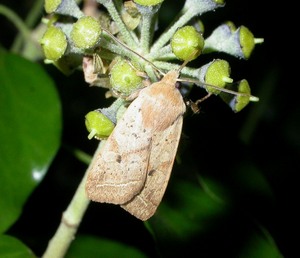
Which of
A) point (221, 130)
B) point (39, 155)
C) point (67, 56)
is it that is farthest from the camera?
point (221, 130)

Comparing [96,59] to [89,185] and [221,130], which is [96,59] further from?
[221,130]

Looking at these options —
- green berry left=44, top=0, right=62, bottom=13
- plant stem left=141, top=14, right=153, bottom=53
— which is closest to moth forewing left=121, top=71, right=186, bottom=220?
plant stem left=141, top=14, right=153, bottom=53

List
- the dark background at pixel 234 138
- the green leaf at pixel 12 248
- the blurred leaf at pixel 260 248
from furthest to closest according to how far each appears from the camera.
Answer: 1. the dark background at pixel 234 138
2. the blurred leaf at pixel 260 248
3. the green leaf at pixel 12 248

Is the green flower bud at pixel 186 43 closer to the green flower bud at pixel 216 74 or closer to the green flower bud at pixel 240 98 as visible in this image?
the green flower bud at pixel 216 74

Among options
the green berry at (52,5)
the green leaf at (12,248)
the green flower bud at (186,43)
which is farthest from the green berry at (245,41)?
the green leaf at (12,248)

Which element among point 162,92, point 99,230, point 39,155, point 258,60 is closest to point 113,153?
point 162,92

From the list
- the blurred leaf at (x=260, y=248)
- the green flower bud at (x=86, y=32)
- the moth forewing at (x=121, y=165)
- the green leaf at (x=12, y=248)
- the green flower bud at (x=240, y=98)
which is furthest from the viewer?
the blurred leaf at (x=260, y=248)

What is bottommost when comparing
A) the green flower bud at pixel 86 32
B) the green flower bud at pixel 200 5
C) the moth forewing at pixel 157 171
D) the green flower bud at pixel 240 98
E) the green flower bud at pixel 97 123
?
the moth forewing at pixel 157 171
